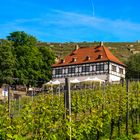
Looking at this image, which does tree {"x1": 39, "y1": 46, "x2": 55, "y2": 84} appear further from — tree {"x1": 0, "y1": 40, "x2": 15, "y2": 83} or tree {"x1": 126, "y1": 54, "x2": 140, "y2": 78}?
tree {"x1": 126, "y1": 54, "x2": 140, "y2": 78}

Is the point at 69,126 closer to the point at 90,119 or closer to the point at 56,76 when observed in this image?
the point at 90,119

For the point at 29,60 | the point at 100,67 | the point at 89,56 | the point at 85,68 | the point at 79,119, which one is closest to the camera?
the point at 79,119

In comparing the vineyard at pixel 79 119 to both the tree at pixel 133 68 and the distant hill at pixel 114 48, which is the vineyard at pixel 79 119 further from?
the distant hill at pixel 114 48

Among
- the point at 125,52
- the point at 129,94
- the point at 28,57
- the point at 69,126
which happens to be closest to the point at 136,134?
the point at 129,94

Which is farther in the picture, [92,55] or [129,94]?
[92,55]

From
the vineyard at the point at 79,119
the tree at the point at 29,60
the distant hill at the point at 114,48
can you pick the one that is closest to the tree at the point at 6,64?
the tree at the point at 29,60

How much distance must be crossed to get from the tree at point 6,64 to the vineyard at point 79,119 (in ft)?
164

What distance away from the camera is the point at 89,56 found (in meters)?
83.5

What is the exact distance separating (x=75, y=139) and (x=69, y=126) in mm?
2001

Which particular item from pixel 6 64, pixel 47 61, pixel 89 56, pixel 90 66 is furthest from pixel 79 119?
pixel 47 61

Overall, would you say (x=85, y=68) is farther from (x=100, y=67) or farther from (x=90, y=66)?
(x=100, y=67)

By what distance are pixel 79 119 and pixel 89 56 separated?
67.1 metres

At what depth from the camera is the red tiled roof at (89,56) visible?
81.5 meters

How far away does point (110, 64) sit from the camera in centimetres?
8012
